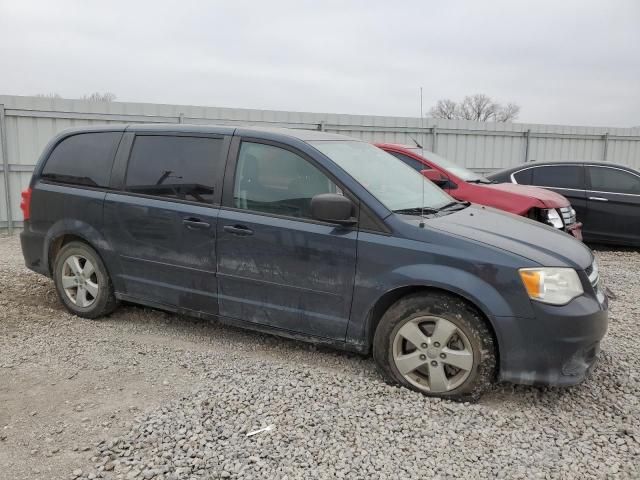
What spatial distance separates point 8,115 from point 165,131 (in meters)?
7.00

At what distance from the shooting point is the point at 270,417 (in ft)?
10.3

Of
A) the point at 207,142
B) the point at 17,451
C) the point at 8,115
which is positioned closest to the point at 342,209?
the point at 207,142

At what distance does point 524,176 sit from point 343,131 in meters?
4.50

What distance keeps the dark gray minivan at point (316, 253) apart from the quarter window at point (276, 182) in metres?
0.01

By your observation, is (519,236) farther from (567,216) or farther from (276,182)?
(567,216)

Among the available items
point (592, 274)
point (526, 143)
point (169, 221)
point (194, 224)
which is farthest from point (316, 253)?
point (526, 143)

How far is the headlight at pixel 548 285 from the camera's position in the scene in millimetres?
3230

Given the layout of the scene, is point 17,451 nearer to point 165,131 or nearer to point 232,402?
point 232,402

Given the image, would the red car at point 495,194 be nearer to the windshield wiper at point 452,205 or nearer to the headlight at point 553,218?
the headlight at point 553,218

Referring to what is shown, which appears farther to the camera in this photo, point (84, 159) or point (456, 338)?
point (84, 159)

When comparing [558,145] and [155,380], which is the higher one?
[558,145]

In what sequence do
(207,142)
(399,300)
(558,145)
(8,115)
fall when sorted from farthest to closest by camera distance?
1. (558,145)
2. (8,115)
3. (207,142)
4. (399,300)

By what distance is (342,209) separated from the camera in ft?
11.8

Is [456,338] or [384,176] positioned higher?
[384,176]
